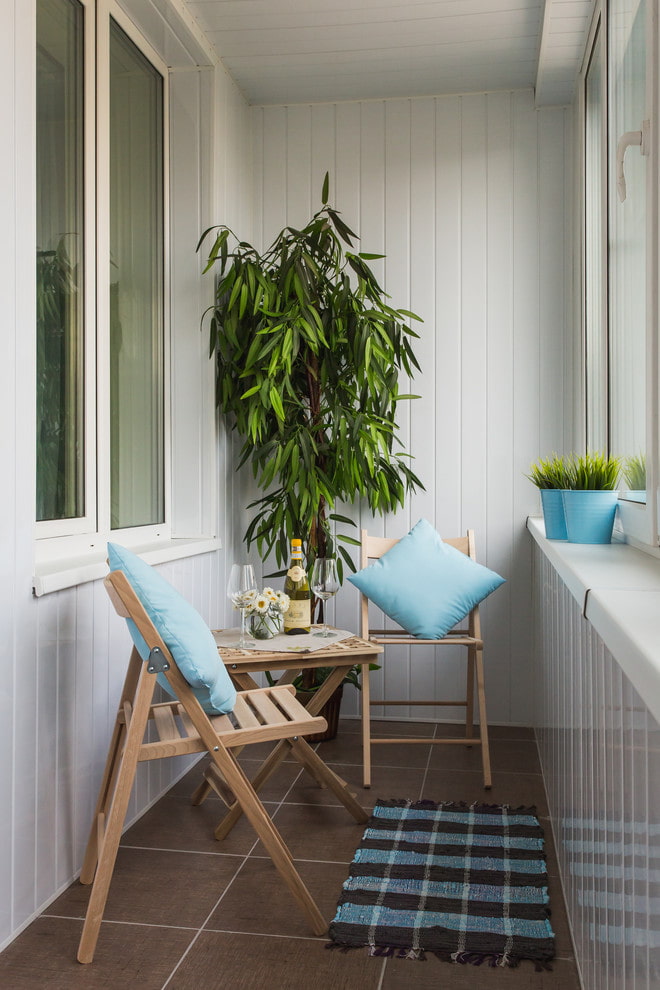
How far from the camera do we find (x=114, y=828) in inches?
81.0

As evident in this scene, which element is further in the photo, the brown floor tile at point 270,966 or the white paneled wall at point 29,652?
the white paneled wall at point 29,652

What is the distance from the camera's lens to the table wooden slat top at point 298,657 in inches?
102

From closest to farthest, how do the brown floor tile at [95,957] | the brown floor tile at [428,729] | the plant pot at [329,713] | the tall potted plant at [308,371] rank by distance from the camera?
the brown floor tile at [95,957] < the tall potted plant at [308,371] < the plant pot at [329,713] < the brown floor tile at [428,729]

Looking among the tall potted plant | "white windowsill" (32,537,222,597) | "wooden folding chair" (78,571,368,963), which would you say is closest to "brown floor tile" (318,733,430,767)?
the tall potted plant

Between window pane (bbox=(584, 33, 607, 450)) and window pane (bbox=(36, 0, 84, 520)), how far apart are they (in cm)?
176

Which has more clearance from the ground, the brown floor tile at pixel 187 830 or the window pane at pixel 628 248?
the window pane at pixel 628 248

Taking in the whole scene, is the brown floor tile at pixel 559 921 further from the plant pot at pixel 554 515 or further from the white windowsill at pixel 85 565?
the white windowsill at pixel 85 565

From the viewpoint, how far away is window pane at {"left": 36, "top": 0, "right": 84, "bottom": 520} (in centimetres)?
250

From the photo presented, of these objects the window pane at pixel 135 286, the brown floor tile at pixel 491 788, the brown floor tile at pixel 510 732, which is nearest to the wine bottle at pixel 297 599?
the window pane at pixel 135 286

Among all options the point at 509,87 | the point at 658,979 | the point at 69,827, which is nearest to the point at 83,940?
the point at 69,827

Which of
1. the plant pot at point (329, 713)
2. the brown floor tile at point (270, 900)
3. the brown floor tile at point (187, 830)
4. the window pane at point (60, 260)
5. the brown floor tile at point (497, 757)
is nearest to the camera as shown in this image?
the brown floor tile at point (270, 900)

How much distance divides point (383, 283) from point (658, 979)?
134 inches

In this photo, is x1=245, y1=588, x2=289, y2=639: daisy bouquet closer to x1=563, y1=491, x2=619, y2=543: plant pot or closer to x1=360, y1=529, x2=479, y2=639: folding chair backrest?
x1=360, y1=529, x2=479, y2=639: folding chair backrest

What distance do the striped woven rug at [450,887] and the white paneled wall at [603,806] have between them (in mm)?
126
